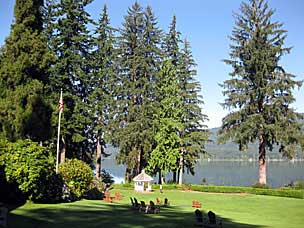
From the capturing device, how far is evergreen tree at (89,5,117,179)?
140 ft

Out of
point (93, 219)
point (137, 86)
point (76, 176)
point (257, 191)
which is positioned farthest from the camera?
point (137, 86)

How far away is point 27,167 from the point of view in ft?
67.2

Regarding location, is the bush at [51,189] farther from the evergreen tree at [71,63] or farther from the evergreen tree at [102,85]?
the evergreen tree at [102,85]

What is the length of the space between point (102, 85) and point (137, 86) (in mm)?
4977

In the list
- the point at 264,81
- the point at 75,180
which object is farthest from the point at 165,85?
the point at 75,180

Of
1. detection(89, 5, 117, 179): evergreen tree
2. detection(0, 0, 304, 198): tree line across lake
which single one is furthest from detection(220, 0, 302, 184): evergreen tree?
detection(89, 5, 117, 179): evergreen tree

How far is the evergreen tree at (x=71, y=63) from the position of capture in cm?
3741

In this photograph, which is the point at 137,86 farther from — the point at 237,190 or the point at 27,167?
the point at 27,167

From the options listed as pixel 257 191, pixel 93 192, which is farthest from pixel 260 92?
pixel 93 192

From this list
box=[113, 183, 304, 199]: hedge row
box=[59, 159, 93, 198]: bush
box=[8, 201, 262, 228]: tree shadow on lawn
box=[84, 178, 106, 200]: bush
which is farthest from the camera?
box=[113, 183, 304, 199]: hedge row

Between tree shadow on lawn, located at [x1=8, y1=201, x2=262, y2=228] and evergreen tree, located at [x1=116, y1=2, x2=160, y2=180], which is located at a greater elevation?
evergreen tree, located at [x1=116, y1=2, x2=160, y2=180]

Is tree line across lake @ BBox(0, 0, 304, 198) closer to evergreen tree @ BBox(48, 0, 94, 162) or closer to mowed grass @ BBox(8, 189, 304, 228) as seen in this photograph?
evergreen tree @ BBox(48, 0, 94, 162)

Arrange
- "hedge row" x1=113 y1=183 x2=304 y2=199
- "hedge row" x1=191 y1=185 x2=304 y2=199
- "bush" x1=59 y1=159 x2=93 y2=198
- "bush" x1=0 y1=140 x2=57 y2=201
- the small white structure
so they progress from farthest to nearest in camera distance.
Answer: the small white structure
"hedge row" x1=113 y1=183 x2=304 y2=199
"hedge row" x1=191 y1=185 x2=304 y2=199
"bush" x1=59 y1=159 x2=93 y2=198
"bush" x1=0 y1=140 x2=57 y2=201

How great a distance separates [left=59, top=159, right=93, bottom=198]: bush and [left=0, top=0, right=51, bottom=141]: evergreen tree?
2634 millimetres
